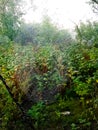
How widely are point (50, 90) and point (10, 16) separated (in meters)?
7.71

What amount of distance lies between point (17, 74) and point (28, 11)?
9.66 m

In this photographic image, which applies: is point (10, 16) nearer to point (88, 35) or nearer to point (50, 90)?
point (88, 35)

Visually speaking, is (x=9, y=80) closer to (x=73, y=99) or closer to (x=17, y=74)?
(x=17, y=74)

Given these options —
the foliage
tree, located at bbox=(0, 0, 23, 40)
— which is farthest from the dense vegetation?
tree, located at bbox=(0, 0, 23, 40)

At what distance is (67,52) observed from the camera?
6137 mm

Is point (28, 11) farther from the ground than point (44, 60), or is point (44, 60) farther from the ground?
point (28, 11)

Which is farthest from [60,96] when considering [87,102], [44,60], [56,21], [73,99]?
[56,21]

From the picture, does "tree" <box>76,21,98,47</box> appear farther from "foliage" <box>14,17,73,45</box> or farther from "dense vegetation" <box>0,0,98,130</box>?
"foliage" <box>14,17,73,45</box>

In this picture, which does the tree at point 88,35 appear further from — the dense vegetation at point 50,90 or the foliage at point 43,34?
the foliage at point 43,34

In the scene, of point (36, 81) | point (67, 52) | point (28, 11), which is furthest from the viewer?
point (28, 11)

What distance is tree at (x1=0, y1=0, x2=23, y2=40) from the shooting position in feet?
37.8

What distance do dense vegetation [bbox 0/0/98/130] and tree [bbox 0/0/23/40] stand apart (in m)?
4.84

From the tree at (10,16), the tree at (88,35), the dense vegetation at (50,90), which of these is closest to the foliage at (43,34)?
the tree at (10,16)

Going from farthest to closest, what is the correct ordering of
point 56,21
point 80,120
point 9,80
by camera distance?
point 56,21 < point 9,80 < point 80,120
